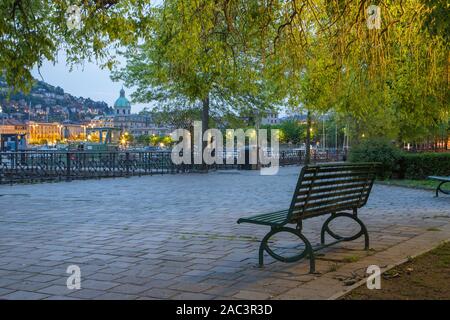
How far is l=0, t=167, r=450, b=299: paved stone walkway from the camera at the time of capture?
15.3 ft

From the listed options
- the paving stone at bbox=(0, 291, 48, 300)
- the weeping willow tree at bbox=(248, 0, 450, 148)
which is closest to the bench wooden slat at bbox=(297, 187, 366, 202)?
the weeping willow tree at bbox=(248, 0, 450, 148)

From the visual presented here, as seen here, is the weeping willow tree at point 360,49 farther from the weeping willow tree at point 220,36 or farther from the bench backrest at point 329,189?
the bench backrest at point 329,189

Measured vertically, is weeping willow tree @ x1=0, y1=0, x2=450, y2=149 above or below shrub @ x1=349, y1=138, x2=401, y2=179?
above

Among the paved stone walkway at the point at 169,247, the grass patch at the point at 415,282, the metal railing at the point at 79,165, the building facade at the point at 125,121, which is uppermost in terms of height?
the building facade at the point at 125,121

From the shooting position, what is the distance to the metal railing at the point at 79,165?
21375mm

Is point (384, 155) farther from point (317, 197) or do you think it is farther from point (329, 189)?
point (317, 197)

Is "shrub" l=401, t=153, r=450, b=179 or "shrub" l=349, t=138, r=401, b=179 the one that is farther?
"shrub" l=349, t=138, r=401, b=179

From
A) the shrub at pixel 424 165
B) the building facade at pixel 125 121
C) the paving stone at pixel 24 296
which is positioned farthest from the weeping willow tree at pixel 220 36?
the building facade at pixel 125 121

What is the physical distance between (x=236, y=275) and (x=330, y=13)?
4675 mm

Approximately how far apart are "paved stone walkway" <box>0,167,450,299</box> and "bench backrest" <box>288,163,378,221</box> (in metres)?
0.58

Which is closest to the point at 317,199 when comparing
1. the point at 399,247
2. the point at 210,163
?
the point at 399,247

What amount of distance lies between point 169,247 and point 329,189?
7.23ft

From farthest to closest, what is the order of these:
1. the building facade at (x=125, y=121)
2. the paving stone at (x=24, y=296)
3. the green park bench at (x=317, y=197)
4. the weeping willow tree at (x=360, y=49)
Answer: the building facade at (x=125, y=121), the weeping willow tree at (x=360, y=49), the green park bench at (x=317, y=197), the paving stone at (x=24, y=296)

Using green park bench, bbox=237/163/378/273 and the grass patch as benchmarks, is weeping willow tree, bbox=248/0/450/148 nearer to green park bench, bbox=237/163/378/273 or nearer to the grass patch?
green park bench, bbox=237/163/378/273
